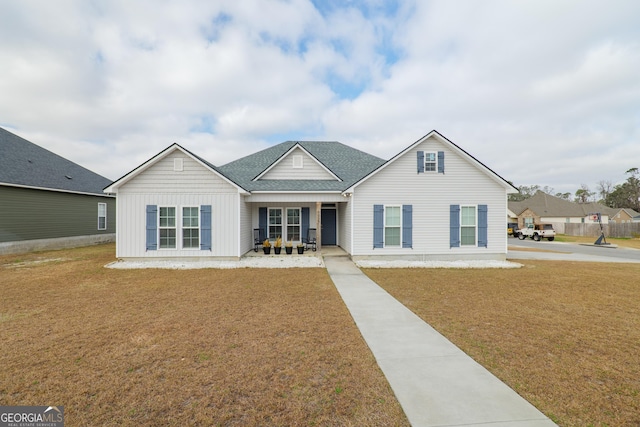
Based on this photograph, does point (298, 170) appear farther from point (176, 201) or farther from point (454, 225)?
point (454, 225)

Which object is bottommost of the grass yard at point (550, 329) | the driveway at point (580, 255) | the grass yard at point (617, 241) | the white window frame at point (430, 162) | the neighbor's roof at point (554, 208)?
the grass yard at point (617, 241)

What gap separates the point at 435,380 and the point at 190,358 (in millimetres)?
3301

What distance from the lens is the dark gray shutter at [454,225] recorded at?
1310 cm

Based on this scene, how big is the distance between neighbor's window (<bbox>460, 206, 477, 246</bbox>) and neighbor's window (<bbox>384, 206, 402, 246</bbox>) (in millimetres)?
2927

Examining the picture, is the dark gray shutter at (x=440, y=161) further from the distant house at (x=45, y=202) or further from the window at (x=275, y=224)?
the distant house at (x=45, y=202)

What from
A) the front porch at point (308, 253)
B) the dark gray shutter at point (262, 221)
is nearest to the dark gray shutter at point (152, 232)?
the front porch at point (308, 253)

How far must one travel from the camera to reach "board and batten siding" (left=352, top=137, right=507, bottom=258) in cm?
1291

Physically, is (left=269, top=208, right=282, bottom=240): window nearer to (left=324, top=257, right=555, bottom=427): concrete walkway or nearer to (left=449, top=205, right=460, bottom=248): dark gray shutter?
(left=449, top=205, right=460, bottom=248): dark gray shutter

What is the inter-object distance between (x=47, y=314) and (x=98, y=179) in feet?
68.7

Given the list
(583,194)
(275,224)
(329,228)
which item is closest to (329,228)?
(329,228)

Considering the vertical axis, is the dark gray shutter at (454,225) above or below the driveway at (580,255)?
above

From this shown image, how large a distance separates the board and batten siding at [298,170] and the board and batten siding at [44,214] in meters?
13.1

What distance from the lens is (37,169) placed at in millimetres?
17281

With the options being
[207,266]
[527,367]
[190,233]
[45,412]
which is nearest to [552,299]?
[527,367]
